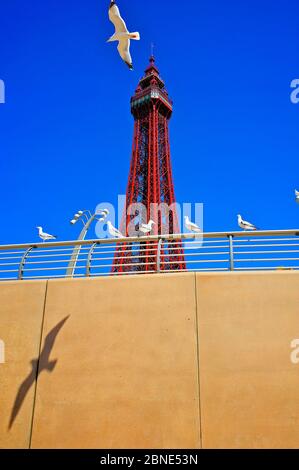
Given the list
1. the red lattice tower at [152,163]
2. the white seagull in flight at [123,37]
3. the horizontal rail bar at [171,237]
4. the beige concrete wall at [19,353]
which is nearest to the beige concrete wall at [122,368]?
A: the beige concrete wall at [19,353]

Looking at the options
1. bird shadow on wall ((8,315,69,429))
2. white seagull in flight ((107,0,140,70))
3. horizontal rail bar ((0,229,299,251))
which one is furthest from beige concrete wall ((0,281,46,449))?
white seagull in flight ((107,0,140,70))

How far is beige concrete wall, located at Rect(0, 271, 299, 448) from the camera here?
5277 millimetres

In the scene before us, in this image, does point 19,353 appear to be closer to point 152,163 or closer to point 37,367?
point 37,367

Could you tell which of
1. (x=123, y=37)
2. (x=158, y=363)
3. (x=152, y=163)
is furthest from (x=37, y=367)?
(x=152, y=163)

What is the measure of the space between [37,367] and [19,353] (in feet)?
1.26

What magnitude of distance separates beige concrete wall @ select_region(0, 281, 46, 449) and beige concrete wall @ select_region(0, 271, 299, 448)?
0.02 metres

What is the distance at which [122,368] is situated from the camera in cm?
571

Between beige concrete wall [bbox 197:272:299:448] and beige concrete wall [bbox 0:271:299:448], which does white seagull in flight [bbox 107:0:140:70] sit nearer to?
beige concrete wall [bbox 0:271:299:448]

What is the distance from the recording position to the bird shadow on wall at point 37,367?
19.0 feet

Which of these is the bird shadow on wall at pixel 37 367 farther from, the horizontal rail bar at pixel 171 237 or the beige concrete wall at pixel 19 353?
the horizontal rail bar at pixel 171 237

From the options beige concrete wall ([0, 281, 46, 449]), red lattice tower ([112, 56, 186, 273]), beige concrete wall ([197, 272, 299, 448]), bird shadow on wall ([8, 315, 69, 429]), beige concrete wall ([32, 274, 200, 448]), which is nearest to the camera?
beige concrete wall ([197, 272, 299, 448])
